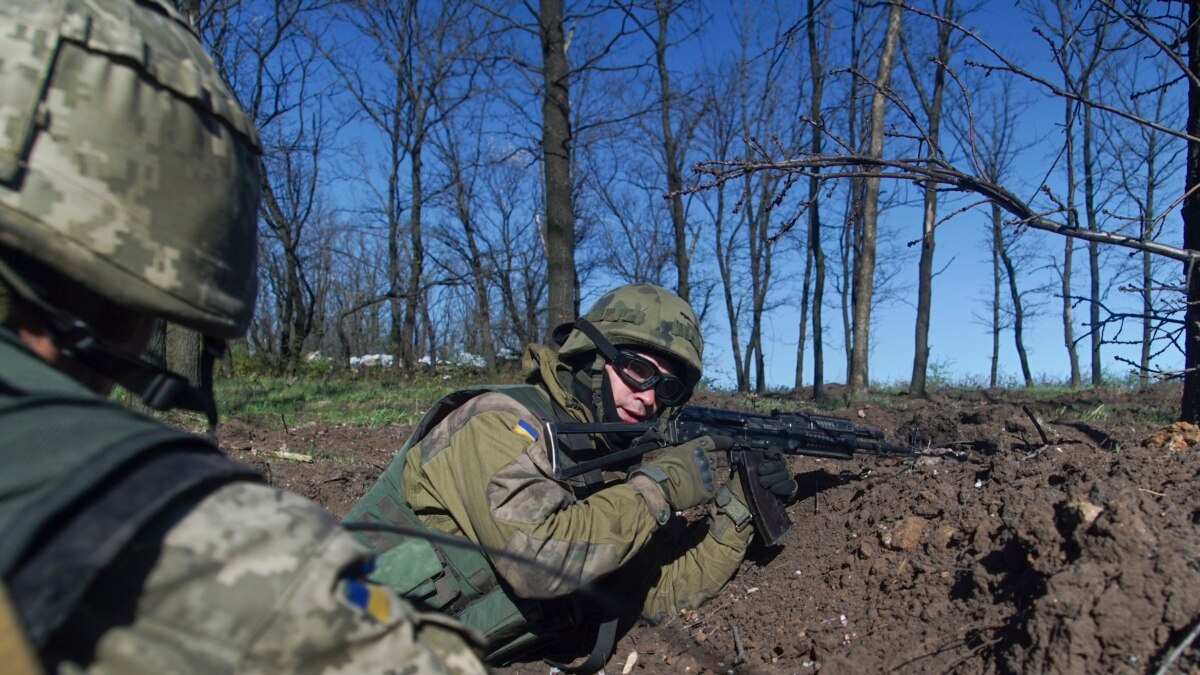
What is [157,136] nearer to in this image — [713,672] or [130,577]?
[130,577]

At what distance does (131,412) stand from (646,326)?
9.31 ft

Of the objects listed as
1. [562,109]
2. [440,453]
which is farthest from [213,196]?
[562,109]

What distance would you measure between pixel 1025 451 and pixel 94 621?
3639 millimetres

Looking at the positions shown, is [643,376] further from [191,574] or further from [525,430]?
[191,574]

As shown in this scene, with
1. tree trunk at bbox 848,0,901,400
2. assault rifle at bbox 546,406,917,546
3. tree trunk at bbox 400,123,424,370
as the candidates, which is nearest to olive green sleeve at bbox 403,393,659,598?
assault rifle at bbox 546,406,917,546

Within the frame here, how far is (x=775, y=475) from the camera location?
3977 millimetres

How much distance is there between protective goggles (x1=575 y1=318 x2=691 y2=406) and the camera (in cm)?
367

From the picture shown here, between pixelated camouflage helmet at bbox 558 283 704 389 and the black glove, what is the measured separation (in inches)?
20.9

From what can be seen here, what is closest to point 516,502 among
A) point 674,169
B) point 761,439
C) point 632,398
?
point 632,398

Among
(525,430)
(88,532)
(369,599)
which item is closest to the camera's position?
(88,532)

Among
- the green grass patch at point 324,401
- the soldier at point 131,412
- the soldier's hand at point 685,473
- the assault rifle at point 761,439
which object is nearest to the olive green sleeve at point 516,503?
the soldier's hand at point 685,473

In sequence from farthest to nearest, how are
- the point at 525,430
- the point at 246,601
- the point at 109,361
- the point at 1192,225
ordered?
the point at 1192,225
the point at 525,430
the point at 109,361
the point at 246,601

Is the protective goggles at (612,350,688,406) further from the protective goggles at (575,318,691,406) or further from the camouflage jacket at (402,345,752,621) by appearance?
the camouflage jacket at (402,345,752,621)

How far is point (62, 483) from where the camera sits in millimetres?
932
